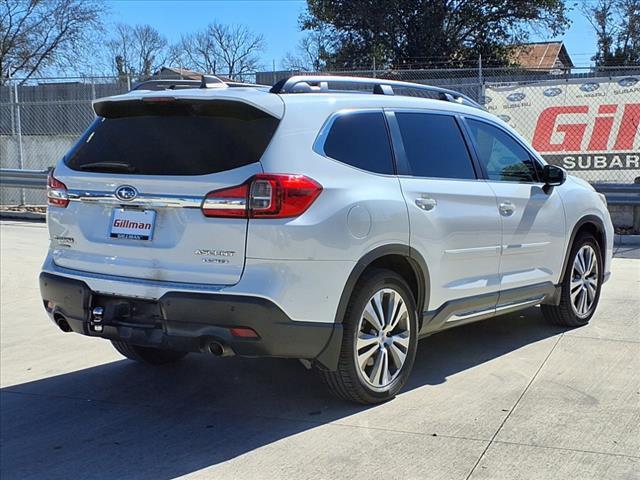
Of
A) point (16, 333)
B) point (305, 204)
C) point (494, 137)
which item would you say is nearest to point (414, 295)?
Answer: point (305, 204)

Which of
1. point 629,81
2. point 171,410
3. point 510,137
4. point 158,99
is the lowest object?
point 171,410

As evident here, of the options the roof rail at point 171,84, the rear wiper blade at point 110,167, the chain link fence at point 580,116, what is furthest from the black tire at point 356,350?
the chain link fence at point 580,116

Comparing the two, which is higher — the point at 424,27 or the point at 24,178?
the point at 424,27

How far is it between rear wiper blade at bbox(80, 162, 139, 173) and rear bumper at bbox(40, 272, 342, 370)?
0.68 meters

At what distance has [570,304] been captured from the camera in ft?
20.1

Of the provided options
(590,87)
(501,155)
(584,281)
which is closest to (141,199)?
(501,155)

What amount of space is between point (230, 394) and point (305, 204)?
1.67m

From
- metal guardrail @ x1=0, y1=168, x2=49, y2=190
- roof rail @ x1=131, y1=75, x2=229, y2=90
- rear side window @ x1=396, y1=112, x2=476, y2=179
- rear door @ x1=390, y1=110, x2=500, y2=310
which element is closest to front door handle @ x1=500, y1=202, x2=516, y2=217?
rear door @ x1=390, y1=110, x2=500, y2=310

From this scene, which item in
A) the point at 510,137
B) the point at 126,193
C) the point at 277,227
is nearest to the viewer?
the point at 277,227

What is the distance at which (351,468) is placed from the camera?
3701 millimetres

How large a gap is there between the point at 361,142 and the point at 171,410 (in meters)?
2.08

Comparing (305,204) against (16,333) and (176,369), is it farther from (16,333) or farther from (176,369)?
(16,333)

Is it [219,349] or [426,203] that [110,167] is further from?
[426,203]

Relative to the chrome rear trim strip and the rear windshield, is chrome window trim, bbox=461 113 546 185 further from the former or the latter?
the chrome rear trim strip
